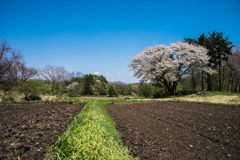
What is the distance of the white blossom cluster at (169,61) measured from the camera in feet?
131

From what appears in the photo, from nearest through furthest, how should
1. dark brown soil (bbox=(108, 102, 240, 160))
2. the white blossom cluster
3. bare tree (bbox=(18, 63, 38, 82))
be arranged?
dark brown soil (bbox=(108, 102, 240, 160)) → the white blossom cluster → bare tree (bbox=(18, 63, 38, 82))

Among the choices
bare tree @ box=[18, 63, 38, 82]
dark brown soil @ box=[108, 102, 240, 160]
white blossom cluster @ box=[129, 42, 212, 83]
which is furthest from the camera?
bare tree @ box=[18, 63, 38, 82]

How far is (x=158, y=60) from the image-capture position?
1646 inches

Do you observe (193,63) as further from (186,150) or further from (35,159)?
(35,159)

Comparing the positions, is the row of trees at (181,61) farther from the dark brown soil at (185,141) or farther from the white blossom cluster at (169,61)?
the dark brown soil at (185,141)

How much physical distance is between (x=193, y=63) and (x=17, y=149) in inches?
1515

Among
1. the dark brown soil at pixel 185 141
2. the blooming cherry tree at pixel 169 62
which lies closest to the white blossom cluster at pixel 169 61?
the blooming cherry tree at pixel 169 62

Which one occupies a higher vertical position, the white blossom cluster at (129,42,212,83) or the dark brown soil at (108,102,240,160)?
the white blossom cluster at (129,42,212,83)

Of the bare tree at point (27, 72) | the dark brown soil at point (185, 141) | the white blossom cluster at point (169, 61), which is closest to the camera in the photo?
the dark brown soil at point (185, 141)

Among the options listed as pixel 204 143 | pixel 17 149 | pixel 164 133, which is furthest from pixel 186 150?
pixel 17 149

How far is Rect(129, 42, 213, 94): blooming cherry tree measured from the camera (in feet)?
131

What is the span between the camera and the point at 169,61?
40.1m

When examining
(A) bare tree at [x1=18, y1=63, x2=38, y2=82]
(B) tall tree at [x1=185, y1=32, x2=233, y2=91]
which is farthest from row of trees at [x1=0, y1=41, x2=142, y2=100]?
(B) tall tree at [x1=185, y1=32, x2=233, y2=91]

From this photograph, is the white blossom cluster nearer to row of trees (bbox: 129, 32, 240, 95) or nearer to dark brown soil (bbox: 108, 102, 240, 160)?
row of trees (bbox: 129, 32, 240, 95)
